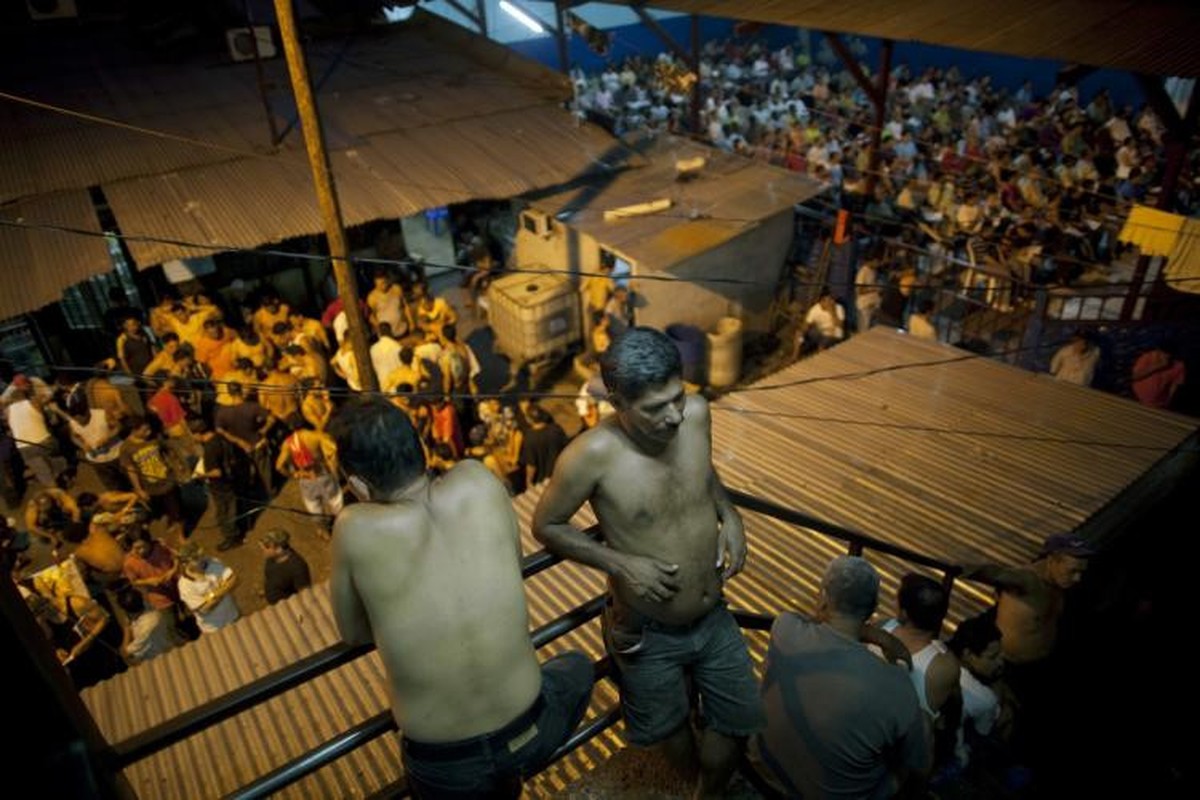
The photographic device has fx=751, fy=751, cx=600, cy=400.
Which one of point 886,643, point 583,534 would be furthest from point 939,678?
point 583,534

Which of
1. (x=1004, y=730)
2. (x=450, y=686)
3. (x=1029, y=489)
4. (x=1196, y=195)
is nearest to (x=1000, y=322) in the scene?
(x=1196, y=195)

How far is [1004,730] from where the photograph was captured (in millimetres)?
5262

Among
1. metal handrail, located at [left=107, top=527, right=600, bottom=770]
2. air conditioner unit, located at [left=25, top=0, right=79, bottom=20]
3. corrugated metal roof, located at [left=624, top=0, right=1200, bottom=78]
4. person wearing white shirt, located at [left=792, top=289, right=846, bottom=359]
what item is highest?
air conditioner unit, located at [left=25, top=0, right=79, bottom=20]

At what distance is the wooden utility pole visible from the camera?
22.9ft

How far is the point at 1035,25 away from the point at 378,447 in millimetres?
12925

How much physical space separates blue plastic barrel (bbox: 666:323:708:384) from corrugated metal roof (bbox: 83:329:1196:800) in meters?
3.24

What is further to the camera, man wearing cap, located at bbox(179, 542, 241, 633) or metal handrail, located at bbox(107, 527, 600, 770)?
man wearing cap, located at bbox(179, 542, 241, 633)

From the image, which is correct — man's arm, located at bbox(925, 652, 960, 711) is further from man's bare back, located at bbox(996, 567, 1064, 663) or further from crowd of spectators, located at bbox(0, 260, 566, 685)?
crowd of spectators, located at bbox(0, 260, 566, 685)

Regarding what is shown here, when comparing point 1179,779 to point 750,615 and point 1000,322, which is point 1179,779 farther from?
point 1000,322

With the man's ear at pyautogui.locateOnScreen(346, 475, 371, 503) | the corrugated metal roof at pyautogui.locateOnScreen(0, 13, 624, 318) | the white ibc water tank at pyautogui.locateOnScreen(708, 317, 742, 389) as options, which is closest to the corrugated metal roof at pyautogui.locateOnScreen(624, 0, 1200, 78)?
the corrugated metal roof at pyautogui.locateOnScreen(0, 13, 624, 318)

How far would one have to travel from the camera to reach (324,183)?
297 inches

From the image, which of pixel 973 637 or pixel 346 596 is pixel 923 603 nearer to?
pixel 973 637

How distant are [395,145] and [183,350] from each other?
18.3 feet

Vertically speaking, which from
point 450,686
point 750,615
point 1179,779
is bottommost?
point 1179,779
